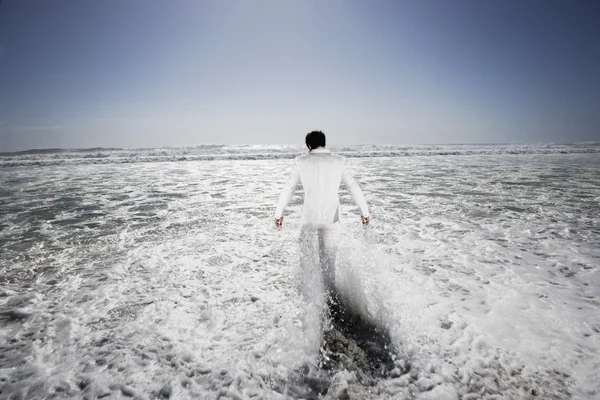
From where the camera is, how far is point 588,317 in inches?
120

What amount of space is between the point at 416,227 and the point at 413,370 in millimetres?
4213

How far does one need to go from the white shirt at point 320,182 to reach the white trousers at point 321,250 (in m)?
0.13

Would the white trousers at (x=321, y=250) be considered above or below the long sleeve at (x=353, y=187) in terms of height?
below

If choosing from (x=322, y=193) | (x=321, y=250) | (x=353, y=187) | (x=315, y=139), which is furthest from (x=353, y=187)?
(x=321, y=250)

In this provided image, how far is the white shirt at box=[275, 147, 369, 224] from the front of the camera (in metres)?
3.61

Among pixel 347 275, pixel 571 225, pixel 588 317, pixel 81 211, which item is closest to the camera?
pixel 588 317

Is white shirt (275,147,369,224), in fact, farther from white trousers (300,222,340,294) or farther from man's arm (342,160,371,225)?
white trousers (300,222,340,294)

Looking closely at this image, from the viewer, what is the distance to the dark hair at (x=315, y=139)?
11.8ft

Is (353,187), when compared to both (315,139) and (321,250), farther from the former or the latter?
(321,250)

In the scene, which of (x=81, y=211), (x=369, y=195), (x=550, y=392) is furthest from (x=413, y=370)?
(x=81, y=211)

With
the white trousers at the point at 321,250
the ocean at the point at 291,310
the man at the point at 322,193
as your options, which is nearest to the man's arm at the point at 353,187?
the man at the point at 322,193

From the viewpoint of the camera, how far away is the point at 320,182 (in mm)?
3680

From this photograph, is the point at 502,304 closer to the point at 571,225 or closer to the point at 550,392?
the point at 550,392

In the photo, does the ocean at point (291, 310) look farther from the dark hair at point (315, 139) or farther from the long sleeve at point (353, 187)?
the dark hair at point (315, 139)
